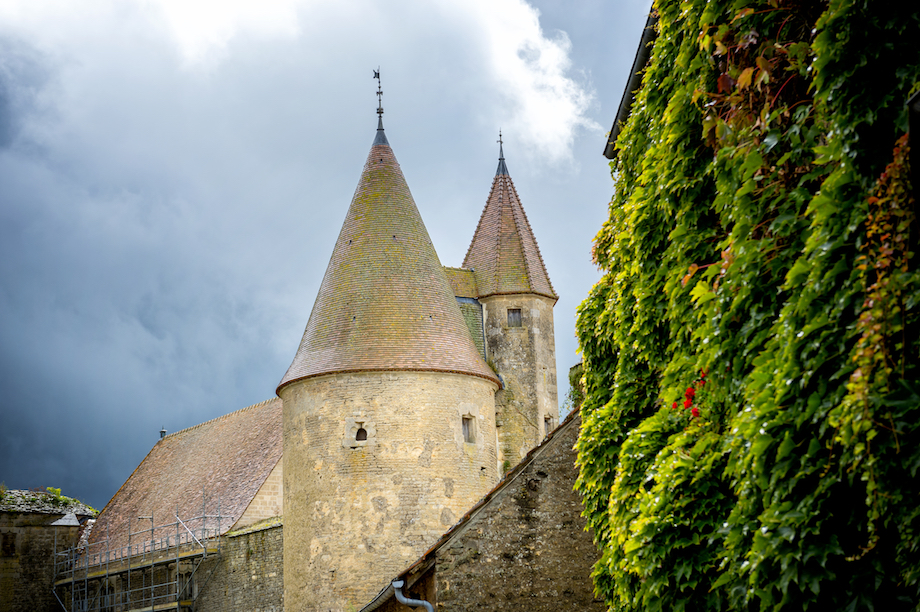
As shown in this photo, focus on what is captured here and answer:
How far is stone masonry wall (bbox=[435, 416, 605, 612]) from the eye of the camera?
1075 centimetres

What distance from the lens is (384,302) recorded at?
64.8 feet

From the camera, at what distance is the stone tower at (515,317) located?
22.3 m

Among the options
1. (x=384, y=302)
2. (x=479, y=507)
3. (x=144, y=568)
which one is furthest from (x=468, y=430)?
(x=144, y=568)

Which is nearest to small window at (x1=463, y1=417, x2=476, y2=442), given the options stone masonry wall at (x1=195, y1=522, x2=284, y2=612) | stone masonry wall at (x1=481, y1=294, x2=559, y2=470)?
stone masonry wall at (x1=481, y1=294, x2=559, y2=470)

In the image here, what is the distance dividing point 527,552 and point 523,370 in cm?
1212

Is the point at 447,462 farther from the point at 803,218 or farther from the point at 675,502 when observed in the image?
the point at 803,218

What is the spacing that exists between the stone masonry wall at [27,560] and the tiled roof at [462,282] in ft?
54.9

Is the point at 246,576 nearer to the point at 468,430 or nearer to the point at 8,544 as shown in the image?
the point at 468,430

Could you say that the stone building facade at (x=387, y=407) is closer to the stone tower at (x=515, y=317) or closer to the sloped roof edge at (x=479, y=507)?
the stone tower at (x=515, y=317)

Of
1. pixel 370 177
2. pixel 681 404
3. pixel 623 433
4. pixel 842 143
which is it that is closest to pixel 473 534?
pixel 623 433

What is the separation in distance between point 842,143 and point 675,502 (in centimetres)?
257

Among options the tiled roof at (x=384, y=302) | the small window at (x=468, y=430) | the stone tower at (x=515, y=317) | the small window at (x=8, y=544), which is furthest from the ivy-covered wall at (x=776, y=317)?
the small window at (x=8, y=544)

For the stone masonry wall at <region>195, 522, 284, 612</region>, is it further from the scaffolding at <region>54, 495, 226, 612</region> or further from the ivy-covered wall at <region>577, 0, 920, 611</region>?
the ivy-covered wall at <region>577, 0, 920, 611</region>

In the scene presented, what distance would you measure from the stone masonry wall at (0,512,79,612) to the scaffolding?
0.35m
